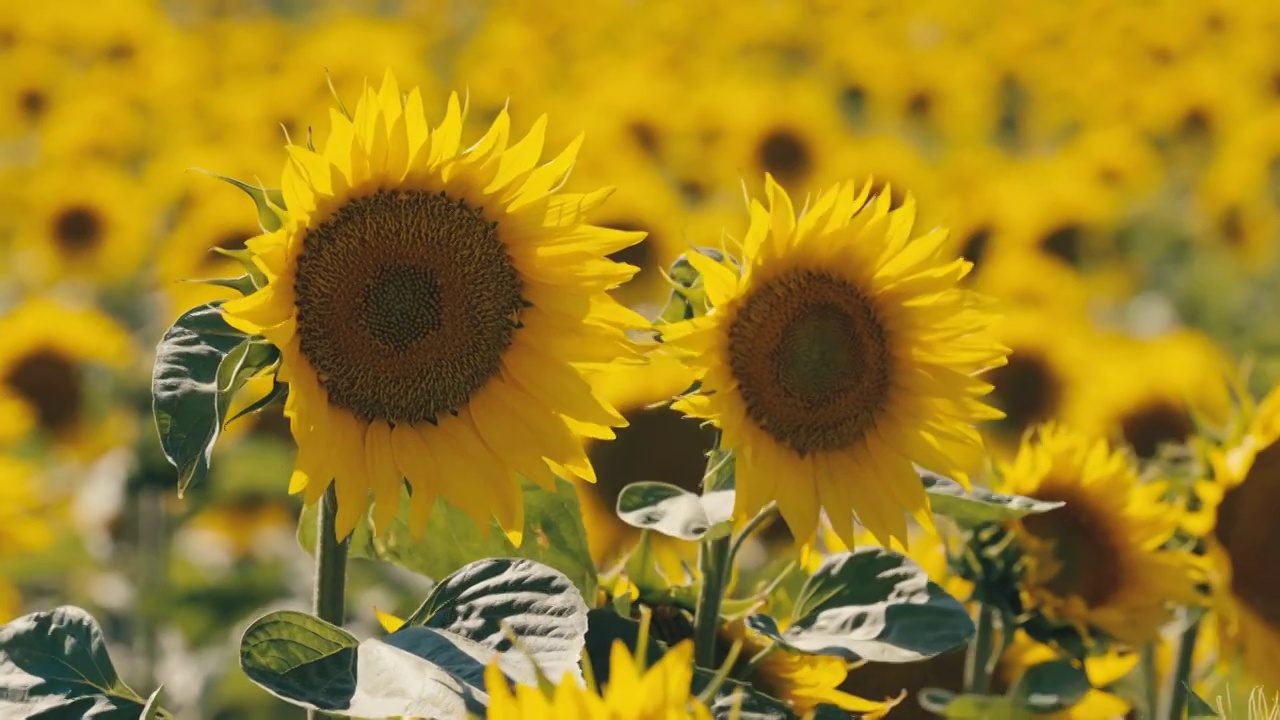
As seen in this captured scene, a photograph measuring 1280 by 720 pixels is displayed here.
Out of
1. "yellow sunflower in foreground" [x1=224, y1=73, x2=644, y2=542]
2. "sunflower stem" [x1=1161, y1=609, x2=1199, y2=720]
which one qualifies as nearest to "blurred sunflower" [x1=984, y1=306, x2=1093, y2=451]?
"sunflower stem" [x1=1161, y1=609, x2=1199, y2=720]

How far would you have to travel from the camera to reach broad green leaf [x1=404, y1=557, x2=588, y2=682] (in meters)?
1.03

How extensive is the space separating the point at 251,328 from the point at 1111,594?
831mm

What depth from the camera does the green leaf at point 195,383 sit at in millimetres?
1091

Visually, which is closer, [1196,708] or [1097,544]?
[1196,708]

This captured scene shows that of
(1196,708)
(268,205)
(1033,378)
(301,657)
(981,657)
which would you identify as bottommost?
(1033,378)

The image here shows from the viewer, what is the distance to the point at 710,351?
4.25 feet

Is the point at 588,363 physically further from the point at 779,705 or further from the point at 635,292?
the point at 635,292

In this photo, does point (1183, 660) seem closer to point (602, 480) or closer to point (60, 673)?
point (60, 673)

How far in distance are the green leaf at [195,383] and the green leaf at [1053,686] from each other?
2.04 feet

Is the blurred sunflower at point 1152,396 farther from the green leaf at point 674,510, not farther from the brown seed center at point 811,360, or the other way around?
the green leaf at point 674,510

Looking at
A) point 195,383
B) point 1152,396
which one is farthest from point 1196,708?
point 1152,396

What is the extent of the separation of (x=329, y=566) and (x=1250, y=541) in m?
0.89

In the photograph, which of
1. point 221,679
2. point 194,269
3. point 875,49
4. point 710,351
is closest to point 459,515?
point 710,351

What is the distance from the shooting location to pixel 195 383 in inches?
43.8
